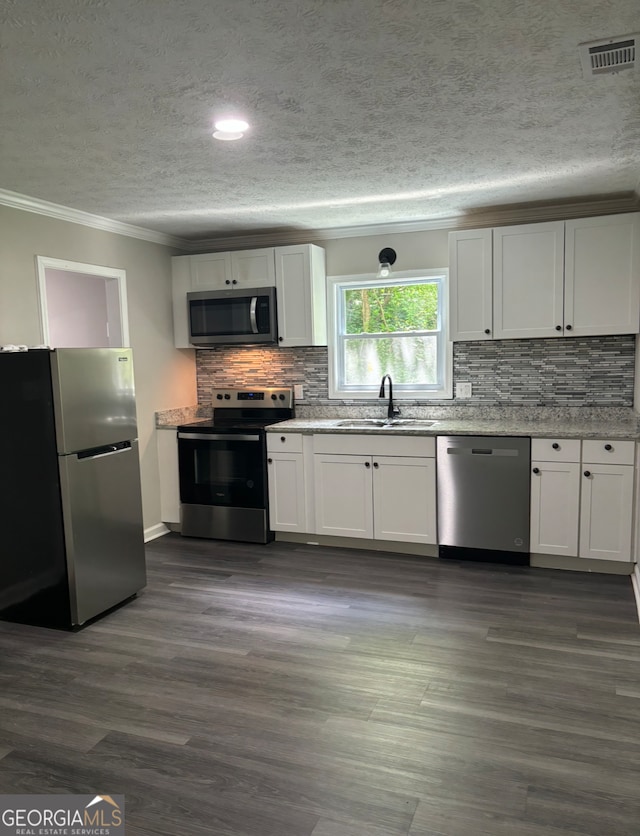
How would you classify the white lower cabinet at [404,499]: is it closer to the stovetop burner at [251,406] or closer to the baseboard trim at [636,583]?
the stovetop burner at [251,406]

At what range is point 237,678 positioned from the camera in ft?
8.75

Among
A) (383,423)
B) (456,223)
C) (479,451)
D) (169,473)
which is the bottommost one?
(169,473)

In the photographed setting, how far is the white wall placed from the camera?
3545mm

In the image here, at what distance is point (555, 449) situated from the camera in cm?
374

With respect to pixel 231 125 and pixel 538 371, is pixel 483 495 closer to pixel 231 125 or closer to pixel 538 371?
pixel 538 371

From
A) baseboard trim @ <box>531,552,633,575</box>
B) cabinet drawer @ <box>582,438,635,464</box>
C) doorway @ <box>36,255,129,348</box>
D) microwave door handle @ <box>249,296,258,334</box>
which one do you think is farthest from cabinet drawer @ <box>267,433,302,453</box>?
cabinet drawer @ <box>582,438,635,464</box>

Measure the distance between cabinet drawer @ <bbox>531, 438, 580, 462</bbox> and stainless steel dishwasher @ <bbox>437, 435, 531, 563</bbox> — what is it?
0.05 metres

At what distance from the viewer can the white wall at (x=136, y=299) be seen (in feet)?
11.6

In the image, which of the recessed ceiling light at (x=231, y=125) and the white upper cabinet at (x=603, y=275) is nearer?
the recessed ceiling light at (x=231, y=125)

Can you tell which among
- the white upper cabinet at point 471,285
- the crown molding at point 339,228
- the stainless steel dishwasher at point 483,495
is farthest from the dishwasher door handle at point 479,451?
the crown molding at point 339,228

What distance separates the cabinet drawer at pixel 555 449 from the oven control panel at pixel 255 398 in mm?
2017

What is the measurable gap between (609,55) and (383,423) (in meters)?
2.85

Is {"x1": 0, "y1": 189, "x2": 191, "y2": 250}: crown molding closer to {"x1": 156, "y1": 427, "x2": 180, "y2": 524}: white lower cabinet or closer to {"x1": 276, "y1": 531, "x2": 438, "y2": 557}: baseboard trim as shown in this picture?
{"x1": 156, "y1": 427, "x2": 180, "y2": 524}: white lower cabinet

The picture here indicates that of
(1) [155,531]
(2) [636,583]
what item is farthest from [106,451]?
(2) [636,583]
